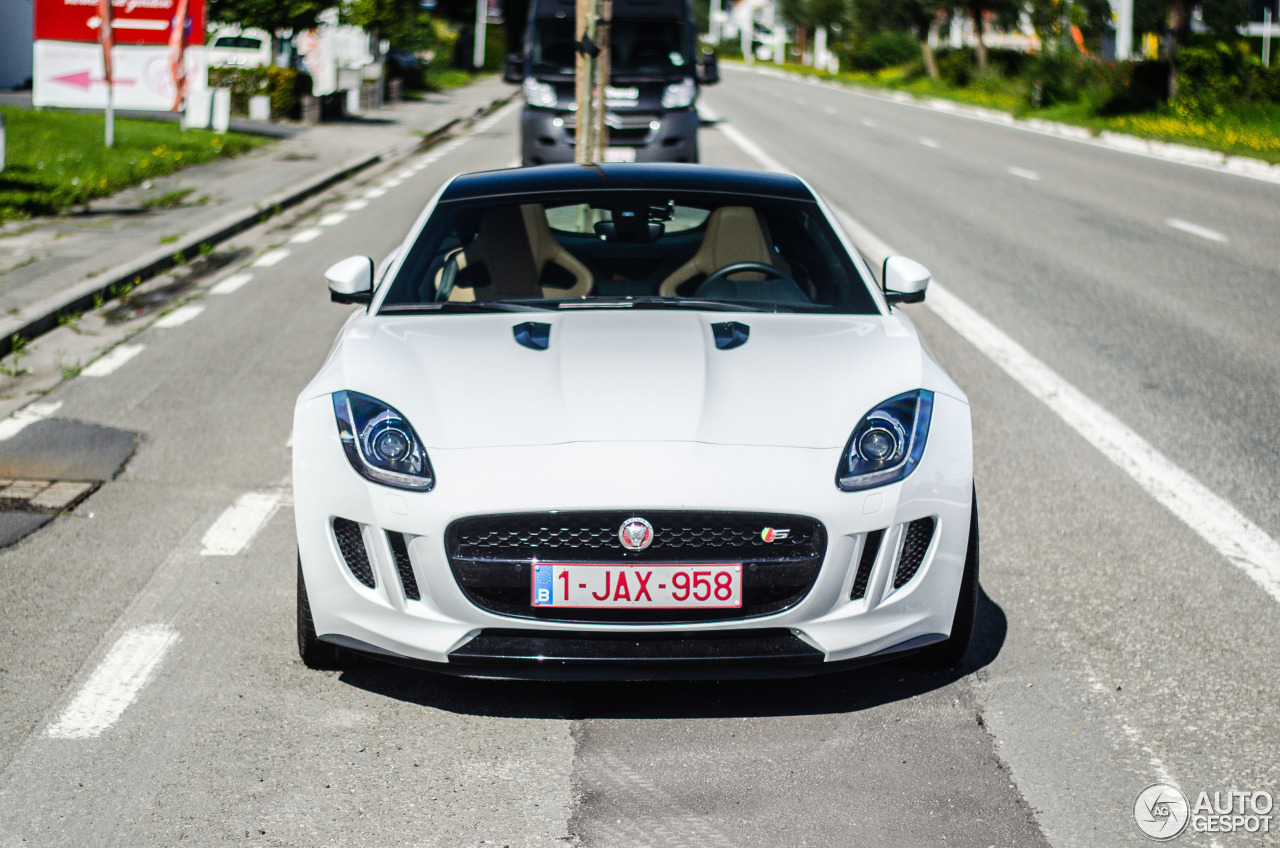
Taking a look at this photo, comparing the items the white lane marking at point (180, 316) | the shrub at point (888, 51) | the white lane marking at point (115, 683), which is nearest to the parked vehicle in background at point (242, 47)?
the white lane marking at point (180, 316)

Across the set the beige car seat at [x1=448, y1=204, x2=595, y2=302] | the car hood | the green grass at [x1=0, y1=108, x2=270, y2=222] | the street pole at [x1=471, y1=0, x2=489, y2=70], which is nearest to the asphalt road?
the car hood

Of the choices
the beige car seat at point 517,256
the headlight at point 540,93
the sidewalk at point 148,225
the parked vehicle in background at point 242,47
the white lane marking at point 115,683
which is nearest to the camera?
the white lane marking at point 115,683

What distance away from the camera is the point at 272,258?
12.4m

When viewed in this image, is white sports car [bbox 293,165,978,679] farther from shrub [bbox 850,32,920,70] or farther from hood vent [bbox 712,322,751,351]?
shrub [bbox 850,32,920,70]

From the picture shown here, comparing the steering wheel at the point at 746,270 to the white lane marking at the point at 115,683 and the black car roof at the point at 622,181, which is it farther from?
the white lane marking at the point at 115,683

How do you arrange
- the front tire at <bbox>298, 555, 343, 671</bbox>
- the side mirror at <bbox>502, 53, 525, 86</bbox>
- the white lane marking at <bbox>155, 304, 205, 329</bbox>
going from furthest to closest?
the side mirror at <bbox>502, 53, 525, 86</bbox>
the white lane marking at <bbox>155, 304, 205, 329</bbox>
the front tire at <bbox>298, 555, 343, 671</bbox>

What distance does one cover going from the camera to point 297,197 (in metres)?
16.8

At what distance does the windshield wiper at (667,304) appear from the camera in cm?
449

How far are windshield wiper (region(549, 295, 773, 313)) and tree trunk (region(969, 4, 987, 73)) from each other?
4954 cm

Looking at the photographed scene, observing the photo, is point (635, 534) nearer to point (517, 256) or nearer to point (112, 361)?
point (517, 256)

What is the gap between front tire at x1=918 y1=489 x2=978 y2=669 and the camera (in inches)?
153

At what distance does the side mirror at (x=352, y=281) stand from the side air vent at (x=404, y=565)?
1337 millimetres

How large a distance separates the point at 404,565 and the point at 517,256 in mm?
1564

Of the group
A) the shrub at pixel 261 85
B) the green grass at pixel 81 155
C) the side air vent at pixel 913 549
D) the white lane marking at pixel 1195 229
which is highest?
the shrub at pixel 261 85
